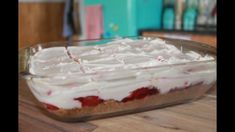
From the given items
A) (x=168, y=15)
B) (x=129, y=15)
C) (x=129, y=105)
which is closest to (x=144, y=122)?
(x=129, y=105)

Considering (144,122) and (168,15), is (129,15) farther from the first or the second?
(144,122)

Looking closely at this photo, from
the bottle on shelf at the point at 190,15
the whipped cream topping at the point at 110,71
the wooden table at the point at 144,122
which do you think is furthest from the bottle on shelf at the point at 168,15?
the wooden table at the point at 144,122

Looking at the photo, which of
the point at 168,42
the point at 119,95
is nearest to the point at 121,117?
the point at 119,95

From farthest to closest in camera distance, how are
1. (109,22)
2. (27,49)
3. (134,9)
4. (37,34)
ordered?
(37,34) → (109,22) → (134,9) → (27,49)

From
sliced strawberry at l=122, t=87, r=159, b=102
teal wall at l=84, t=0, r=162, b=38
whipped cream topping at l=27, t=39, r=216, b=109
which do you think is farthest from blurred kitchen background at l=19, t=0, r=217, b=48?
sliced strawberry at l=122, t=87, r=159, b=102

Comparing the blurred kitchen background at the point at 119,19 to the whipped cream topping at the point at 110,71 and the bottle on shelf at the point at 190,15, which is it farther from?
the whipped cream topping at the point at 110,71
